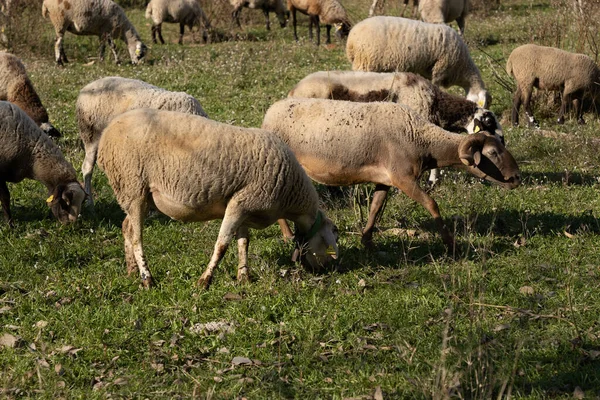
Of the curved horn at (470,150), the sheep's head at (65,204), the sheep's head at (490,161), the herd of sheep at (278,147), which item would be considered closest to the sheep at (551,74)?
the herd of sheep at (278,147)

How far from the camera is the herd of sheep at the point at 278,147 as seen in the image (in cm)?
638

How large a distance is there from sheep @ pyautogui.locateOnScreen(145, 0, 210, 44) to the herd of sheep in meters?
10.5

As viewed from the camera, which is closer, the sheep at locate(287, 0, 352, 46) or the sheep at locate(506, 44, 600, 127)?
the sheep at locate(506, 44, 600, 127)

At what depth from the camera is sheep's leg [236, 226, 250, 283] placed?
660 centimetres

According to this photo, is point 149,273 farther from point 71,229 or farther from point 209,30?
point 209,30

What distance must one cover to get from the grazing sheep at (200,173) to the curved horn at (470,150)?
172 centimetres

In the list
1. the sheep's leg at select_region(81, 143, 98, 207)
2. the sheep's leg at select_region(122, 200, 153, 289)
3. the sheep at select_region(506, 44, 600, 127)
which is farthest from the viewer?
the sheep at select_region(506, 44, 600, 127)

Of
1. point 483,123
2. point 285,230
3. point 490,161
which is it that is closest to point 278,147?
point 285,230

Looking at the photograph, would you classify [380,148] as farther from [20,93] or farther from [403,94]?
[20,93]

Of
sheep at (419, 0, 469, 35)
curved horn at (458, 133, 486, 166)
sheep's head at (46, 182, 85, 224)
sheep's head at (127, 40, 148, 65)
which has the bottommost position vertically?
sheep's head at (46, 182, 85, 224)

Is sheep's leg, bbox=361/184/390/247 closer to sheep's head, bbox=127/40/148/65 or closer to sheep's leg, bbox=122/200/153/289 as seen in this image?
sheep's leg, bbox=122/200/153/289

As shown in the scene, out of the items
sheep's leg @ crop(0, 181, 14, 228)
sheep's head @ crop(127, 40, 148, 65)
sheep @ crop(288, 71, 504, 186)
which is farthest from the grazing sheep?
sheep's head @ crop(127, 40, 148, 65)

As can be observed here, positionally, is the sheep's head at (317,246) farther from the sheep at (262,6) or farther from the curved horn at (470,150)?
the sheep at (262,6)

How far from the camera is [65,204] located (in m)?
8.18
